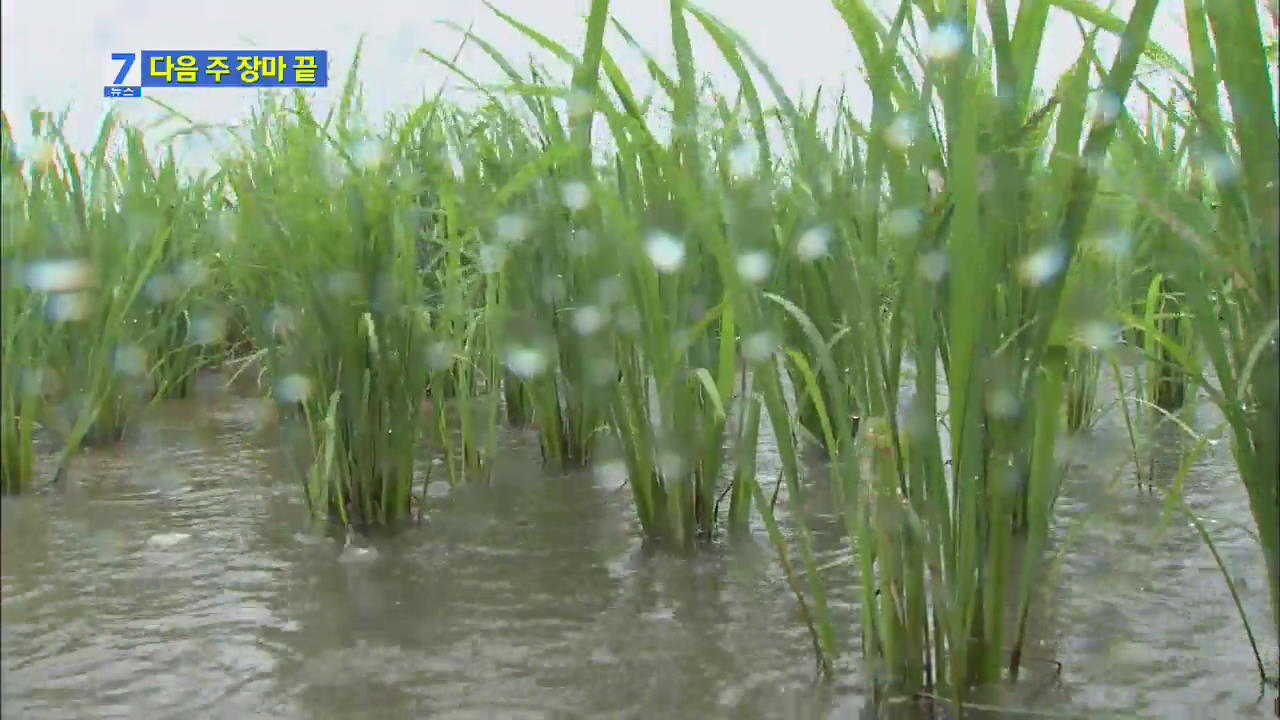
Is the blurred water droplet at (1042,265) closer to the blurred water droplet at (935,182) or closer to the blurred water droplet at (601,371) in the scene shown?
the blurred water droplet at (935,182)

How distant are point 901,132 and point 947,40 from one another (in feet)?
0.25

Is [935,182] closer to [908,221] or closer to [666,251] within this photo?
[908,221]

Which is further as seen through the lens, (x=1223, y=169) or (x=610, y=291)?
(x=610, y=291)

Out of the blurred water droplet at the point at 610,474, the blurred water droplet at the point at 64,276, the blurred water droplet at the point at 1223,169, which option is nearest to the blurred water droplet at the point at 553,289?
the blurred water droplet at the point at 610,474

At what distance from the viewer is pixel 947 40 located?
777 millimetres

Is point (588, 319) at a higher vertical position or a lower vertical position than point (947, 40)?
lower

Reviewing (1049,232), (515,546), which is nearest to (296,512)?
(515,546)

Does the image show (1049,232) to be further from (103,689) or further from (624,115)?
(103,689)

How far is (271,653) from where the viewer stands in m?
0.94

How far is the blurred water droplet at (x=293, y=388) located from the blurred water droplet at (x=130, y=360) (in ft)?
1.33

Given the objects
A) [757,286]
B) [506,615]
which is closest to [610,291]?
[757,286]

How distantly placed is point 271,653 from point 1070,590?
2.28ft

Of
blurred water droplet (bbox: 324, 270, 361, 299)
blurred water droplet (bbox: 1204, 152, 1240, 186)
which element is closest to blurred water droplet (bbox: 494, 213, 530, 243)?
blurred water droplet (bbox: 324, 270, 361, 299)

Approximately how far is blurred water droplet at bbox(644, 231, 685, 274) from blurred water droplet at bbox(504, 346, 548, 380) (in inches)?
17.1
